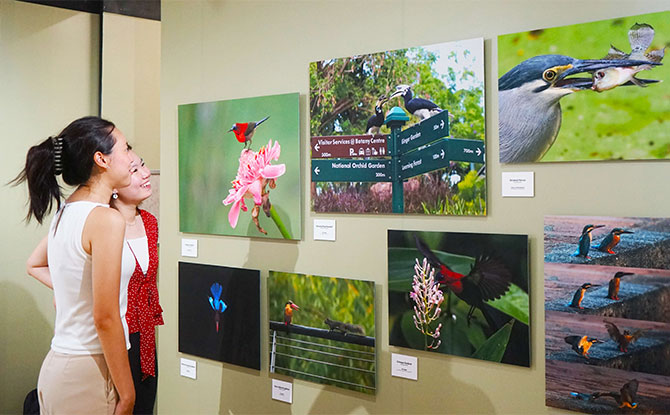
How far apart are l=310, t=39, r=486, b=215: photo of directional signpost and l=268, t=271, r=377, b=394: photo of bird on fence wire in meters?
0.35

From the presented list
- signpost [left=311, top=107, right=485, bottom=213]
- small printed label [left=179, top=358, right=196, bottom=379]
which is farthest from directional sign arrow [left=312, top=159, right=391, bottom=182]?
small printed label [left=179, top=358, right=196, bottom=379]

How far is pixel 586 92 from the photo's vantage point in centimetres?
201

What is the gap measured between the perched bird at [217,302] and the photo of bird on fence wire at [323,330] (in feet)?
1.04

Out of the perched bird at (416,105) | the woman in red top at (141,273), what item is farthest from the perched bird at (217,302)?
the perched bird at (416,105)

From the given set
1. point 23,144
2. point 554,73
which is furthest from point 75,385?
point 23,144

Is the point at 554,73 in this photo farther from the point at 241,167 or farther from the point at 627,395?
the point at 241,167

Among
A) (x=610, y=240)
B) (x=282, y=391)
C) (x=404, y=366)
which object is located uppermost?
(x=610, y=240)

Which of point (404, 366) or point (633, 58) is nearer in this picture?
point (633, 58)

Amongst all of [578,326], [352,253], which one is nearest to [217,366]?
[352,253]

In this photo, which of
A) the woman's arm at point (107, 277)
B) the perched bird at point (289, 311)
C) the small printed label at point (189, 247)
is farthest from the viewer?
the small printed label at point (189, 247)

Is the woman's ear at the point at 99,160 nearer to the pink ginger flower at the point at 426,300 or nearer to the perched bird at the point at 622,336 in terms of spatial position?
the pink ginger flower at the point at 426,300

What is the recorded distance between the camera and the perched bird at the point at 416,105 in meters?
2.33

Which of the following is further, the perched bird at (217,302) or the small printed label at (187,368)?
the small printed label at (187,368)

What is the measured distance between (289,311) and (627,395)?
1.42 m
